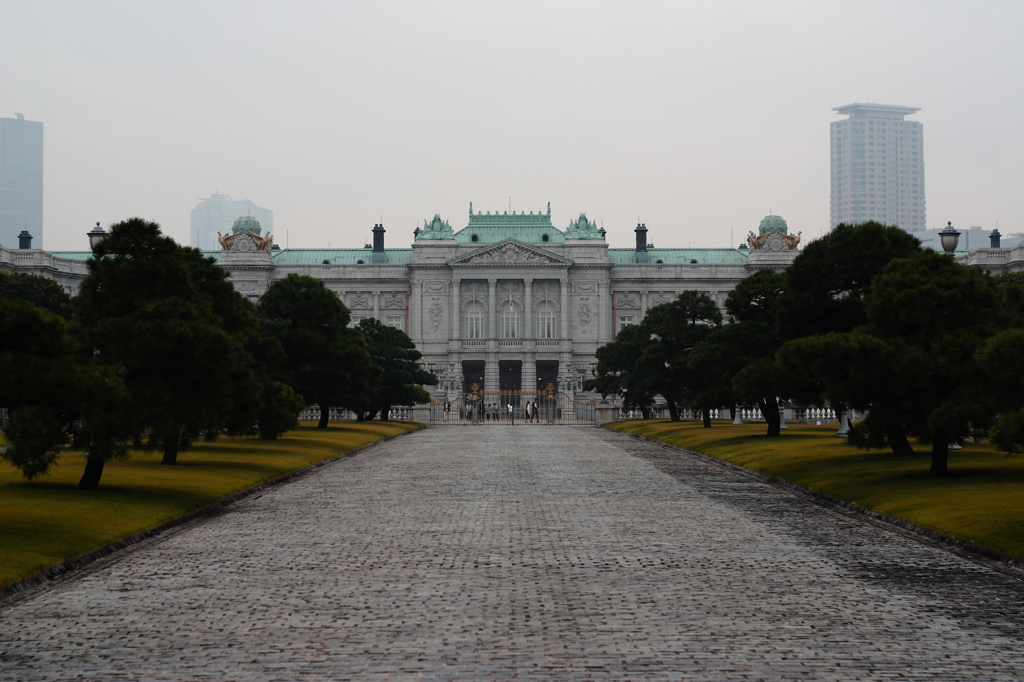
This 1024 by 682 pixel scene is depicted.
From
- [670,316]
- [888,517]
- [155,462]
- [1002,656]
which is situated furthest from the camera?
[670,316]

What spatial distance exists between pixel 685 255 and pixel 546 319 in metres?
23.3

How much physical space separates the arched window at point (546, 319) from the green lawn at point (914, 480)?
286 ft

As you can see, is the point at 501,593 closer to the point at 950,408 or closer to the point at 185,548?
the point at 185,548

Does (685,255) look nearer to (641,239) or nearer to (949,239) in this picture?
(641,239)

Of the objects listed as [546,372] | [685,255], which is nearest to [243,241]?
[546,372]

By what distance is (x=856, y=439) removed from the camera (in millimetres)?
32906

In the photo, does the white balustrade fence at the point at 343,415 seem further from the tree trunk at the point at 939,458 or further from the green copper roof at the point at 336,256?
the tree trunk at the point at 939,458

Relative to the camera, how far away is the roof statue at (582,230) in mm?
141000

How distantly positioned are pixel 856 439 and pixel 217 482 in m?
18.4

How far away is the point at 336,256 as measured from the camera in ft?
485

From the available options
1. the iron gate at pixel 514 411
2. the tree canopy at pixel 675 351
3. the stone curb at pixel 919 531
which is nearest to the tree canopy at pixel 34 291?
the iron gate at pixel 514 411

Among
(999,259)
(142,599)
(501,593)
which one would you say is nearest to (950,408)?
(501,593)

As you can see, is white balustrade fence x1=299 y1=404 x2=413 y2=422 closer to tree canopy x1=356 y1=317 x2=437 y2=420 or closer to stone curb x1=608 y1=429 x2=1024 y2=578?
tree canopy x1=356 y1=317 x2=437 y2=420

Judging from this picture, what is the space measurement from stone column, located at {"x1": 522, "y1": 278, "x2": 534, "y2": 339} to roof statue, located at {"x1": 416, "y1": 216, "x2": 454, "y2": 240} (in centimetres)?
1182
